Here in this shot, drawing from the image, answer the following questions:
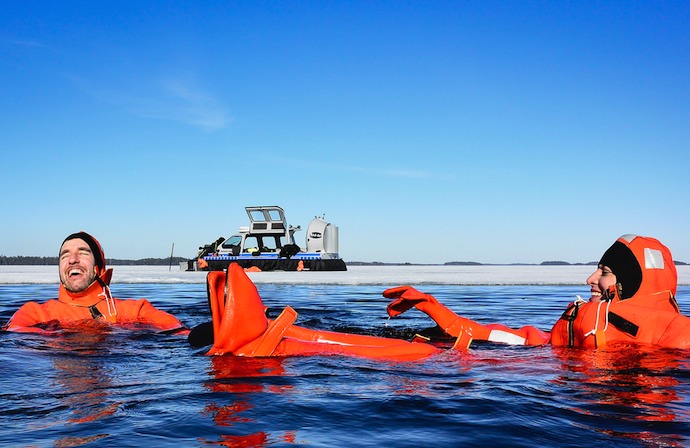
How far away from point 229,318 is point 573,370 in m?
2.22

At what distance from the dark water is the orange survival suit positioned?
12 cm

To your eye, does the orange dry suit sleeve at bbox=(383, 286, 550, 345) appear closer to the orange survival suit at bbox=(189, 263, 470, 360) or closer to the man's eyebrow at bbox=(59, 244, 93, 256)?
the orange survival suit at bbox=(189, 263, 470, 360)

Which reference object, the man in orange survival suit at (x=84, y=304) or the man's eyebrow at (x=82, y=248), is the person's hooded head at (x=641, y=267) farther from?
the man's eyebrow at (x=82, y=248)

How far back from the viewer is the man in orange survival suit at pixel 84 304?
6.15 metres

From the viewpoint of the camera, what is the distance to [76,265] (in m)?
6.34

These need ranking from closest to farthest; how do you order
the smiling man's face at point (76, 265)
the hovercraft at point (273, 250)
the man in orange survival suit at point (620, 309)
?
the man in orange survival suit at point (620, 309) → the smiling man's face at point (76, 265) → the hovercraft at point (273, 250)

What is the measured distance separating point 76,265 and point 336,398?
4.11m

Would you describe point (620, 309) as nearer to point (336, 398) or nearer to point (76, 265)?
point (336, 398)

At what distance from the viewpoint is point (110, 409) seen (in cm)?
291

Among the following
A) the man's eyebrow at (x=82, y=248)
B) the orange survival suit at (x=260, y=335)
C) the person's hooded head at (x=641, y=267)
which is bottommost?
the orange survival suit at (x=260, y=335)

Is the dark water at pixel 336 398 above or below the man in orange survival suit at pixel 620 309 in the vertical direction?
below

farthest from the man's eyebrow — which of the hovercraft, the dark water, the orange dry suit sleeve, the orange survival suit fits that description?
the hovercraft

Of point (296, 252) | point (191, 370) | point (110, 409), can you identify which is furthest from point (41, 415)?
point (296, 252)

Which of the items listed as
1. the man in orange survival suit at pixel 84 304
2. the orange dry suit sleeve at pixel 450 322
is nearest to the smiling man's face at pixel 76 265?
the man in orange survival suit at pixel 84 304
